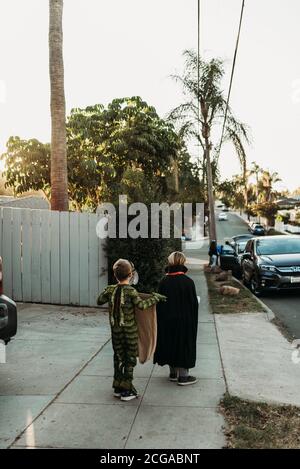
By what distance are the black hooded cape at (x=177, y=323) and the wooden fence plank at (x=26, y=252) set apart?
5306mm

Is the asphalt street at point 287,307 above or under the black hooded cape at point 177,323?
under

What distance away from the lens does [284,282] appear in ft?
42.5

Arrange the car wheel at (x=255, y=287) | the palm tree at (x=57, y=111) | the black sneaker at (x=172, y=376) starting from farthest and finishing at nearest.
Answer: the car wheel at (x=255, y=287), the palm tree at (x=57, y=111), the black sneaker at (x=172, y=376)

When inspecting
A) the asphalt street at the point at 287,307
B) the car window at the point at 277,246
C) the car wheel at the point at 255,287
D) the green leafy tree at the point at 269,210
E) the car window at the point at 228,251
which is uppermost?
the green leafy tree at the point at 269,210

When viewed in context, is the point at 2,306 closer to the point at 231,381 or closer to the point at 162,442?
the point at 162,442

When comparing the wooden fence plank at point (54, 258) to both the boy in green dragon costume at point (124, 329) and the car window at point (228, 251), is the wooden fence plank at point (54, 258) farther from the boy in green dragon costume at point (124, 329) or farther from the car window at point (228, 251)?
the car window at point (228, 251)

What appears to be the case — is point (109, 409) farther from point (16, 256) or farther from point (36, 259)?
point (16, 256)

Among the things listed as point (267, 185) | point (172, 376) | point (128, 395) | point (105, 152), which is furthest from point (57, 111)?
point (267, 185)

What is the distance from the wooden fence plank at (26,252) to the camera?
10391mm

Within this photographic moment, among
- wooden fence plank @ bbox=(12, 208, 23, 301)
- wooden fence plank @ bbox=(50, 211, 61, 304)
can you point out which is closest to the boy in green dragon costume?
wooden fence plank @ bbox=(50, 211, 61, 304)

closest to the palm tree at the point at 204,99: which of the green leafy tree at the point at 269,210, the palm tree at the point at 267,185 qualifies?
the green leafy tree at the point at 269,210

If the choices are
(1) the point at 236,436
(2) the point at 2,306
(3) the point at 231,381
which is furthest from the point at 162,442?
(2) the point at 2,306

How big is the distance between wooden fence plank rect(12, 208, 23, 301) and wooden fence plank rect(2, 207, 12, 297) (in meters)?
0.07

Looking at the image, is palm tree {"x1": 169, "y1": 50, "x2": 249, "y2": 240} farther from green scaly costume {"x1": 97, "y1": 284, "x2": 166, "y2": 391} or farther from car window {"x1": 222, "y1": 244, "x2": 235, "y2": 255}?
green scaly costume {"x1": 97, "y1": 284, "x2": 166, "y2": 391}
